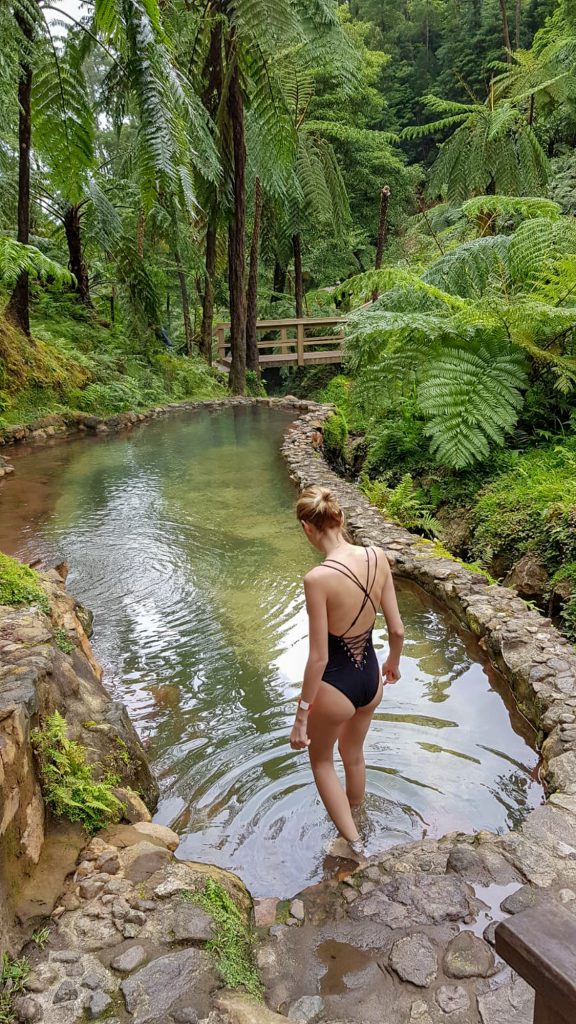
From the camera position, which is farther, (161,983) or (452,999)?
(452,999)

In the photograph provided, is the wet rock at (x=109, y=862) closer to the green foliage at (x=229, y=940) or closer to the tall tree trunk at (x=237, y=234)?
the green foliage at (x=229, y=940)

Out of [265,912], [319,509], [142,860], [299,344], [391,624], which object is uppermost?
[299,344]

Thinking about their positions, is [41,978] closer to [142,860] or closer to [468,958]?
[142,860]

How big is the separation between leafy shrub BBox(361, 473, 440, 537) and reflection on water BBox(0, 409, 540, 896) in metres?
0.87

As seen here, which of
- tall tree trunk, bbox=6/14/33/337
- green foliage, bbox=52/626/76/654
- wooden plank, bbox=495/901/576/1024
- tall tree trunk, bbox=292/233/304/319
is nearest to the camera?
wooden plank, bbox=495/901/576/1024

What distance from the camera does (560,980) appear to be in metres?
0.74

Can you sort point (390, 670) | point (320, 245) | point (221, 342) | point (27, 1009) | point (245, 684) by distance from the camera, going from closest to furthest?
point (27, 1009), point (390, 670), point (245, 684), point (221, 342), point (320, 245)

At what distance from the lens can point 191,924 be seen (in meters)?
1.72

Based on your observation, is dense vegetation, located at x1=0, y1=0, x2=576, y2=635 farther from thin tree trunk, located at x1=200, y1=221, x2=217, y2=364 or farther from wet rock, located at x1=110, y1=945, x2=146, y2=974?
wet rock, located at x1=110, y1=945, x2=146, y2=974

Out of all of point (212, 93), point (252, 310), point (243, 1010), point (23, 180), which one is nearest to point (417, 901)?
point (243, 1010)

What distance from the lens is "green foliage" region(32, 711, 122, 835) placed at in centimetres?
202

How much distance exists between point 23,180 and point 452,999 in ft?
31.0

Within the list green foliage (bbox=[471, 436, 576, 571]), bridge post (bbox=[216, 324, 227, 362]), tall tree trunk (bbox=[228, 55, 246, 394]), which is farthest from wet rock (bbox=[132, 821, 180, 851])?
bridge post (bbox=[216, 324, 227, 362])

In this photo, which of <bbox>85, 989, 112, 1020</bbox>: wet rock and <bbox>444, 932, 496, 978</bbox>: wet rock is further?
<bbox>444, 932, 496, 978</bbox>: wet rock
